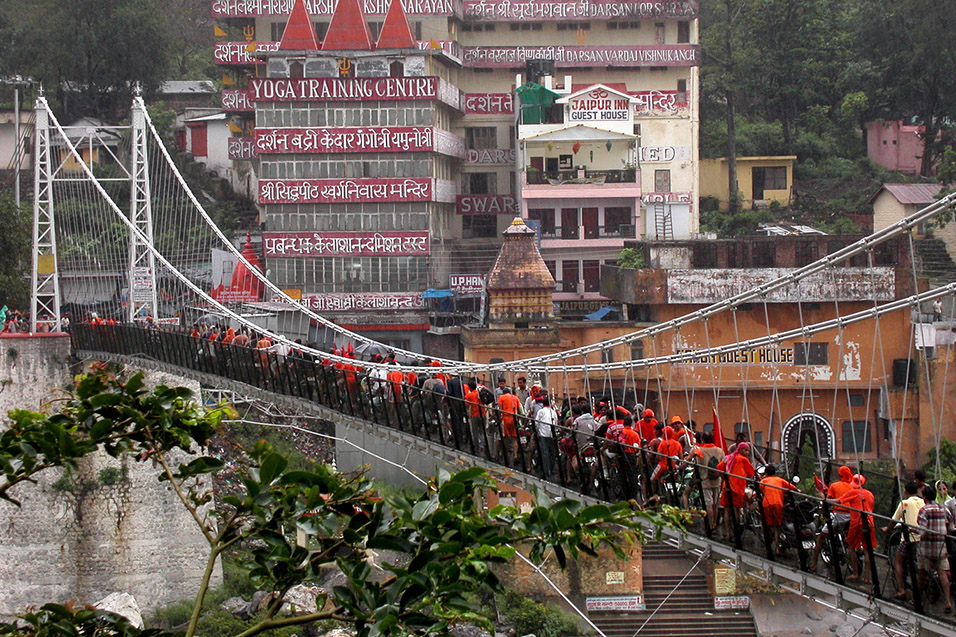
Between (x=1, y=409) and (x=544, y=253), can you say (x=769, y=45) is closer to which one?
(x=544, y=253)

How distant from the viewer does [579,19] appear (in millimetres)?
41156

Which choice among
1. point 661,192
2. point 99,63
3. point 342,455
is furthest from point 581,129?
point 99,63

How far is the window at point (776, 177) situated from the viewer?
4238 cm

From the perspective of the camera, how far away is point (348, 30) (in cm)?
3816

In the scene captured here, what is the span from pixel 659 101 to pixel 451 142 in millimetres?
5931

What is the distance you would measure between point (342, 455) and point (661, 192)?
47.2ft

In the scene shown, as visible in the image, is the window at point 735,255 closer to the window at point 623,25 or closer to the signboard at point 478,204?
the signboard at point 478,204

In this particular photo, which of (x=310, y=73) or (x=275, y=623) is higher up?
(x=310, y=73)

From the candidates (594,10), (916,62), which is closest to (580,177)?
(594,10)

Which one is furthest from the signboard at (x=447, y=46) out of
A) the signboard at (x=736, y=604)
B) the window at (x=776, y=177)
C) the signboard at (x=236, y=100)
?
the signboard at (x=736, y=604)

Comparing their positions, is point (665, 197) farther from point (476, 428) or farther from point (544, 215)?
point (476, 428)

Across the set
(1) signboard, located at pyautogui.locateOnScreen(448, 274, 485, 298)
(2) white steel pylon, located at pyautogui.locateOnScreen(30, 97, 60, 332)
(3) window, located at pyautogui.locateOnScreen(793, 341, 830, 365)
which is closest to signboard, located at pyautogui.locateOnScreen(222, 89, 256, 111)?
(1) signboard, located at pyautogui.locateOnScreen(448, 274, 485, 298)

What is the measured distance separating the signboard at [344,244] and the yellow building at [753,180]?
10.0 meters

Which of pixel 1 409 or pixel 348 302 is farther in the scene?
pixel 348 302
